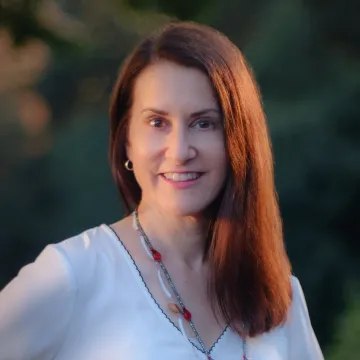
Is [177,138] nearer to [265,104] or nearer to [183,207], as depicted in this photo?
[183,207]

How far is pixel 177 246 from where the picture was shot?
1456 millimetres

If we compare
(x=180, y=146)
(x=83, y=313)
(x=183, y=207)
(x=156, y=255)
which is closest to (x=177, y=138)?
(x=180, y=146)

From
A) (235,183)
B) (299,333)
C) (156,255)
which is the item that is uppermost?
(235,183)

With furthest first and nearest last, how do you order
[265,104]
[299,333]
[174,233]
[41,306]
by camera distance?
[265,104], [299,333], [174,233], [41,306]

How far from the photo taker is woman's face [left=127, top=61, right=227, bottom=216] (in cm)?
132

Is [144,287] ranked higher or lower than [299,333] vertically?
higher

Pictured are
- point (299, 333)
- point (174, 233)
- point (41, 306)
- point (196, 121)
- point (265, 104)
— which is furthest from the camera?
point (265, 104)

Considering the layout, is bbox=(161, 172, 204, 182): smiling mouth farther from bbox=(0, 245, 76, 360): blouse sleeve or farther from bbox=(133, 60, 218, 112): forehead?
bbox=(0, 245, 76, 360): blouse sleeve

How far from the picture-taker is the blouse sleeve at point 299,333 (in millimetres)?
1549

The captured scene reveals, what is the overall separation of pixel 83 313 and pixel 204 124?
39cm

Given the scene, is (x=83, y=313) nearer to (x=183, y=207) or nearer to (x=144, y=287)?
(x=144, y=287)

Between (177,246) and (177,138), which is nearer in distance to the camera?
(177,138)

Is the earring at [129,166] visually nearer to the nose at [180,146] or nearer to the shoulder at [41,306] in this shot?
the nose at [180,146]

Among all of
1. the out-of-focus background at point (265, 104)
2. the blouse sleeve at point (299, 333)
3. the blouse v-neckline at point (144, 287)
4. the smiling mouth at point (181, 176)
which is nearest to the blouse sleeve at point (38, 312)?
the blouse v-neckline at point (144, 287)
